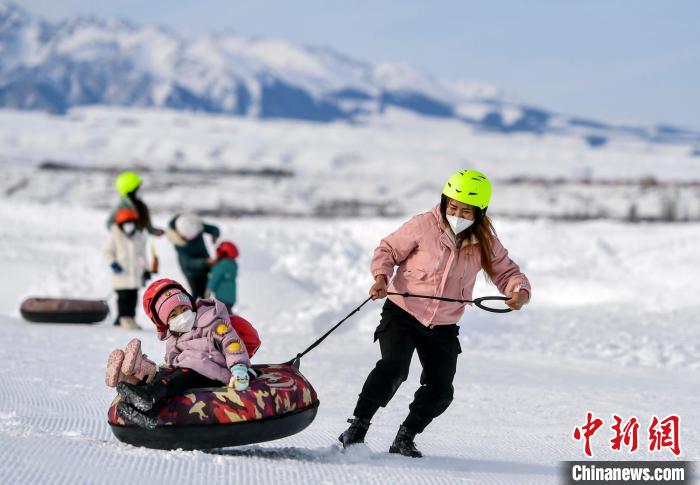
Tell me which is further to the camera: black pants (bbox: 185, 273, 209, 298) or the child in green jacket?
black pants (bbox: 185, 273, 209, 298)

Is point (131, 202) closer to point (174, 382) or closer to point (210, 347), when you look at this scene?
point (210, 347)

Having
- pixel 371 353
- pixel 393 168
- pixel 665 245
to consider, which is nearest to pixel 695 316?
pixel 371 353

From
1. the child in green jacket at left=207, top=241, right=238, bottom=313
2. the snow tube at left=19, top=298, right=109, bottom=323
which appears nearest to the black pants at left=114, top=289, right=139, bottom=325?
the snow tube at left=19, top=298, right=109, bottom=323

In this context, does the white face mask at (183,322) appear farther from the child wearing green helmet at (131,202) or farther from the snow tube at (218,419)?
the child wearing green helmet at (131,202)

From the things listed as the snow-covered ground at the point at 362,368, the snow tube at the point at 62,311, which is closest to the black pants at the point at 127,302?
the snow-covered ground at the point at 362,368

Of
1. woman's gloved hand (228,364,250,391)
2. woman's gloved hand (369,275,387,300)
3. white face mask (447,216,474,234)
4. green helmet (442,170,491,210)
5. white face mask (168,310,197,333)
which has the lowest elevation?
woman's gloved hand (228,364,250,391)

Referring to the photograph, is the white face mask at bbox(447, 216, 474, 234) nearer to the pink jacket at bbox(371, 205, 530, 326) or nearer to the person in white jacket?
the pink jacket at bbox(371, 205, 530, 326)

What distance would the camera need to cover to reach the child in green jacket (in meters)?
11.8

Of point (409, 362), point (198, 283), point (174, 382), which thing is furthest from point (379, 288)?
point (198, 283)

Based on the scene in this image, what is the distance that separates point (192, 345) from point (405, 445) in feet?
4.14

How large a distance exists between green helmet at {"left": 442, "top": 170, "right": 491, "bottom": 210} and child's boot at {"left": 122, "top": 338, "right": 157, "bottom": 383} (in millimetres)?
1744

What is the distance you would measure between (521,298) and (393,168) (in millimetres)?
181493

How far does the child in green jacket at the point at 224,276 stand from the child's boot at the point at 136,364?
23.1 feet

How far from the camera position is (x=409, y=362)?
16.8 feet
